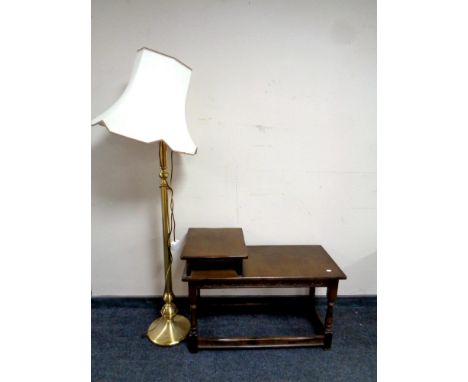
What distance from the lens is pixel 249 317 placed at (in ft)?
4.96

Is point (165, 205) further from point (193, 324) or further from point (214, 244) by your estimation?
point (193, 324)

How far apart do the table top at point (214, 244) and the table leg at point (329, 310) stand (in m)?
0.44

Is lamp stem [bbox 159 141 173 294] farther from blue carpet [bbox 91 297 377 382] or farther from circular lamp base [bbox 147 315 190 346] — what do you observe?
blue carpet [bbox 91 297 377 382]

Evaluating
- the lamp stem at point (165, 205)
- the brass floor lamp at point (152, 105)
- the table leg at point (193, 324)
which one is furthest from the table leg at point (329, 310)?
the brass floor lamp at point (152, 105)

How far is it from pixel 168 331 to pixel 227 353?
1.06ft

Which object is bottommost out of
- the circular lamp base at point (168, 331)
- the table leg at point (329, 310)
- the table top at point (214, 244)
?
the circular lamp base at point (168, 331)

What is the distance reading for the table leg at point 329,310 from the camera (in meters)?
1.20

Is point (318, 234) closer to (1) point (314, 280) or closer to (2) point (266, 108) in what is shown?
(1) point (314, 280)

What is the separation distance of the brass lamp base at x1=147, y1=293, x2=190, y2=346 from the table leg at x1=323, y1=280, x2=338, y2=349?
0.71m

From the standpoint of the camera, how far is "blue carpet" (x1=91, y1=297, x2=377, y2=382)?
45.8 inches

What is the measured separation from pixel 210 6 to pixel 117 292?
171cm

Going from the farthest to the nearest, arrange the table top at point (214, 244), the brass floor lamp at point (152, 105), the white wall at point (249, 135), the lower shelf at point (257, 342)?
the white wall at point (249, 135) < the lower shelf at point (257, 342) < the table top at point (214, 244) < the brass floor lamp at point (152, 105)

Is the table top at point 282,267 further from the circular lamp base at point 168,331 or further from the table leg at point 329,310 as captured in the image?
the circular lamp base at point 168,331
